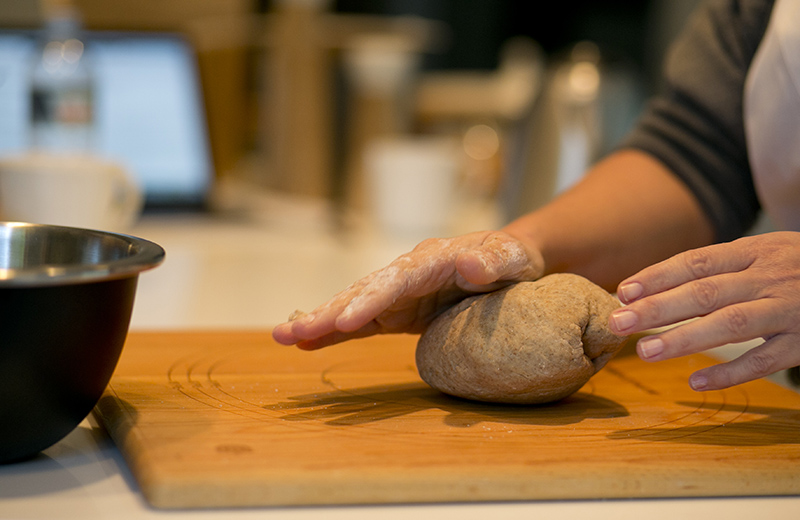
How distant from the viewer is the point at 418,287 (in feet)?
2.35

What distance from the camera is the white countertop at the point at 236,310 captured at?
1.72 feet

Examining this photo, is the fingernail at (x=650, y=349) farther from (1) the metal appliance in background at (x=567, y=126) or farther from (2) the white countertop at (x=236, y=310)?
(1) the metal appliance in background at (x=567, y=126)

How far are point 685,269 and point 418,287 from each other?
0.23 m

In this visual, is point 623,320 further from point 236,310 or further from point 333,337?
point 236,310

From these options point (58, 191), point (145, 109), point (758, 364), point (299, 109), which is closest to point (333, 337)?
point (758, 364)

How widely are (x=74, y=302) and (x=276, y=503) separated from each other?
185 mm

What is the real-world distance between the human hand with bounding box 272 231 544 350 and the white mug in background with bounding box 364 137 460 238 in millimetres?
1262

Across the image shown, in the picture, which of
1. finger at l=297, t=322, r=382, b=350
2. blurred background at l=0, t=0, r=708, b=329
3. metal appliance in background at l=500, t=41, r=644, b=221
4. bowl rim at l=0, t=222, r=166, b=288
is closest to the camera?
bowl rim at l=0, t=222, r=166, b=288

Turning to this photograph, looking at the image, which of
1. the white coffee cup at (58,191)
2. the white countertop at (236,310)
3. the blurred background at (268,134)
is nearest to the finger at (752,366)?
the white countertop at (236,310)

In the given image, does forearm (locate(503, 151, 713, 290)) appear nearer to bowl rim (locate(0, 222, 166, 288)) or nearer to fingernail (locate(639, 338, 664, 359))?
fingernail (locate(639, 338, 664, 359))

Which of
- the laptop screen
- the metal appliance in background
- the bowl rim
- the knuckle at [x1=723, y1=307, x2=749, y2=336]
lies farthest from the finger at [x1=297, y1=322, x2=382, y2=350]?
the laptop screen

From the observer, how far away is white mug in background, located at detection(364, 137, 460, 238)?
6.77 ft

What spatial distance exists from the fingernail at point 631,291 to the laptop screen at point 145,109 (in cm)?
143

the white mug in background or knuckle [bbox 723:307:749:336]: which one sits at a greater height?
knuckle [bbox 723:307:749:336]
